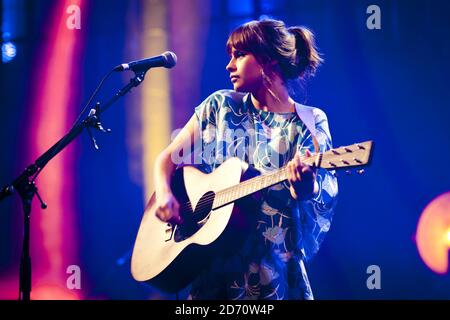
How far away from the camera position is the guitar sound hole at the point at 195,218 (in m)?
2.30

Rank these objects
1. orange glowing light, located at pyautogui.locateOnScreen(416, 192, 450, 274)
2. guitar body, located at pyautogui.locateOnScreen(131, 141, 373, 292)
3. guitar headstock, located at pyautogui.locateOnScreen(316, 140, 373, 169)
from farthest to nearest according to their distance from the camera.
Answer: orange glowing light, located at pyautogui.locateOnScreen(416, 192, 450, 274) < guitar body, located at pyautogui.locateOnScreen(131, 141, 373, 292) < guitar headstock, located at pyautogui.locateOnScreen(316, 140, 373, 169)

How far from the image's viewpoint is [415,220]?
258cm

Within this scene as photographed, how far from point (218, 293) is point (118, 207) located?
1.12 metres

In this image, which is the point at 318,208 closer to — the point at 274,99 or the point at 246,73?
the point at 274,99

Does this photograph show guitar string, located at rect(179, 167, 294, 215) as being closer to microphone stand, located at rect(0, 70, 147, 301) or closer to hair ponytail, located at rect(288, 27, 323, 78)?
microphone stand, located at rect(0, 70, 147, 301)

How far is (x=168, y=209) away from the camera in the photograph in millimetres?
2406

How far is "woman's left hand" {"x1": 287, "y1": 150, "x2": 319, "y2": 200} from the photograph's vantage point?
1.97m

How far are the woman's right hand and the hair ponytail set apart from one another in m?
0.84

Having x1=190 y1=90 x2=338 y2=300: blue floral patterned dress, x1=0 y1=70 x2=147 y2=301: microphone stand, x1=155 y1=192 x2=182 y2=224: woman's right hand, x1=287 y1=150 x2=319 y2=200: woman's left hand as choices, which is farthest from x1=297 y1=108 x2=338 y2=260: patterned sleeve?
x1=0 y1=70 x2=147 y2=301: microphone stand
